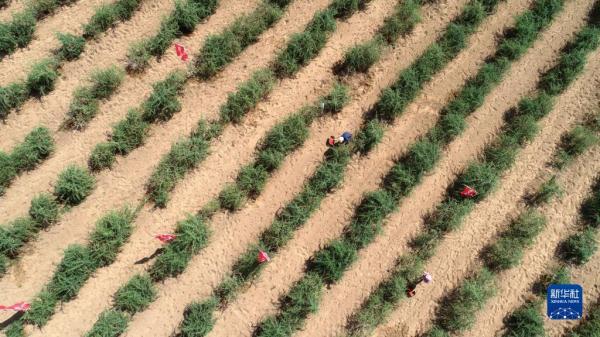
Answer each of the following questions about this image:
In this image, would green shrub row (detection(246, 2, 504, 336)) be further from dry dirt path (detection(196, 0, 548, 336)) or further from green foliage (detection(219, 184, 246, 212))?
green foliage (detection(219, 184, 246, 212))

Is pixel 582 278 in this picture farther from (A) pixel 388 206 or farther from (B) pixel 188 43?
(B) pixel 188 43

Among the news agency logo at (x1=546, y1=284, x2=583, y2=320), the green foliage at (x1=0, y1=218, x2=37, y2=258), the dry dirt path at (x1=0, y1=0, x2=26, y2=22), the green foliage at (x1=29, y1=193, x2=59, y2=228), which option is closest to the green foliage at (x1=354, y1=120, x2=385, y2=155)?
the news agency logo at (x1=546, y1=284, x2=583, y2=320)

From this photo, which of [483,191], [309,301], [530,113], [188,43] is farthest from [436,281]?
[188,43]

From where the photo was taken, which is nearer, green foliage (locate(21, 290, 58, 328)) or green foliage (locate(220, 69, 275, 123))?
green foliage (locate(21, 290, 58, 328))

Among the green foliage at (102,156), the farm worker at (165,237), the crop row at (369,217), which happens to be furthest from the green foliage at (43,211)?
the crop row at (369,217)

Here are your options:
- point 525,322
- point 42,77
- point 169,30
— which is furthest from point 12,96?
point 525,322

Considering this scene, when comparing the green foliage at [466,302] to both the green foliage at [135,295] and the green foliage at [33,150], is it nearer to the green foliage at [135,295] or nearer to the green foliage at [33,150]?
the green foliage at [135,295]

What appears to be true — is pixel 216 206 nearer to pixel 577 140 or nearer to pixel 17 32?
pixel 17 32
